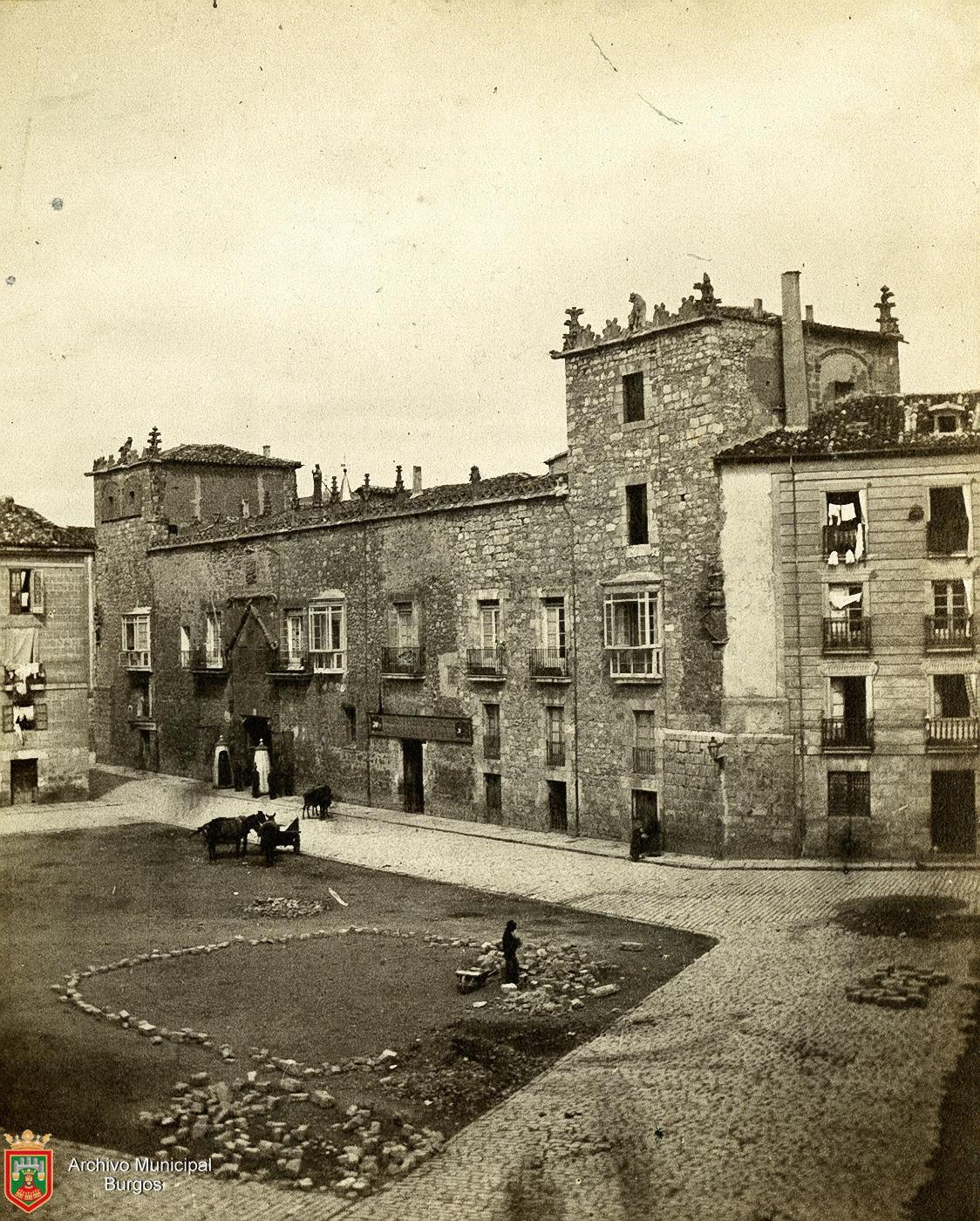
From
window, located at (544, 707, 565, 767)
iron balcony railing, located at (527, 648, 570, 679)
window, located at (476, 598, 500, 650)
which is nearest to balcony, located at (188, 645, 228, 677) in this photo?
window, located at (476, 598, 500, 650)

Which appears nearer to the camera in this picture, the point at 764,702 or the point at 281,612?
the point at 764,702

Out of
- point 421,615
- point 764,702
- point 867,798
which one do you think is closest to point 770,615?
point 764,702

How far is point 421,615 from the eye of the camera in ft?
101

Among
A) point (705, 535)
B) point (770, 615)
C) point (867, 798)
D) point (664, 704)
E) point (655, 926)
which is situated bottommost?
point (655, 926)

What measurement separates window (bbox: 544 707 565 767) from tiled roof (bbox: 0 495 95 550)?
1431 centimetres

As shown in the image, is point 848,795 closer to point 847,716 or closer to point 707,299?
point 847,716

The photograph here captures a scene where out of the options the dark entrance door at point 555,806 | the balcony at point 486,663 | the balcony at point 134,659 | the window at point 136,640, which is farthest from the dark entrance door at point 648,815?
the window at point 136,640

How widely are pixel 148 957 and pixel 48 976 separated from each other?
4.78 feet

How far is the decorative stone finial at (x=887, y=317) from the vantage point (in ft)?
87.9

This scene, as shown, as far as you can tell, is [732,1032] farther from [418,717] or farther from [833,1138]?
[418,717]

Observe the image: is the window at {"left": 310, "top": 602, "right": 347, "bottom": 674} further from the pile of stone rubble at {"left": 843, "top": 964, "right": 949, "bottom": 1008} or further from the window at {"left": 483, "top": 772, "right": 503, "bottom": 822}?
the pile of stone rubble at {"left": 843, "top": 964, "right": 949, "bottom": 1008}

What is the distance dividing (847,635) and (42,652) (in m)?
21.7

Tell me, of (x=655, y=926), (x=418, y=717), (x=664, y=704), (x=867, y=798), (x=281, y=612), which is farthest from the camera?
(x=281, y=612)

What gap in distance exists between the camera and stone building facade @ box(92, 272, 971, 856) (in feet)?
78.6
